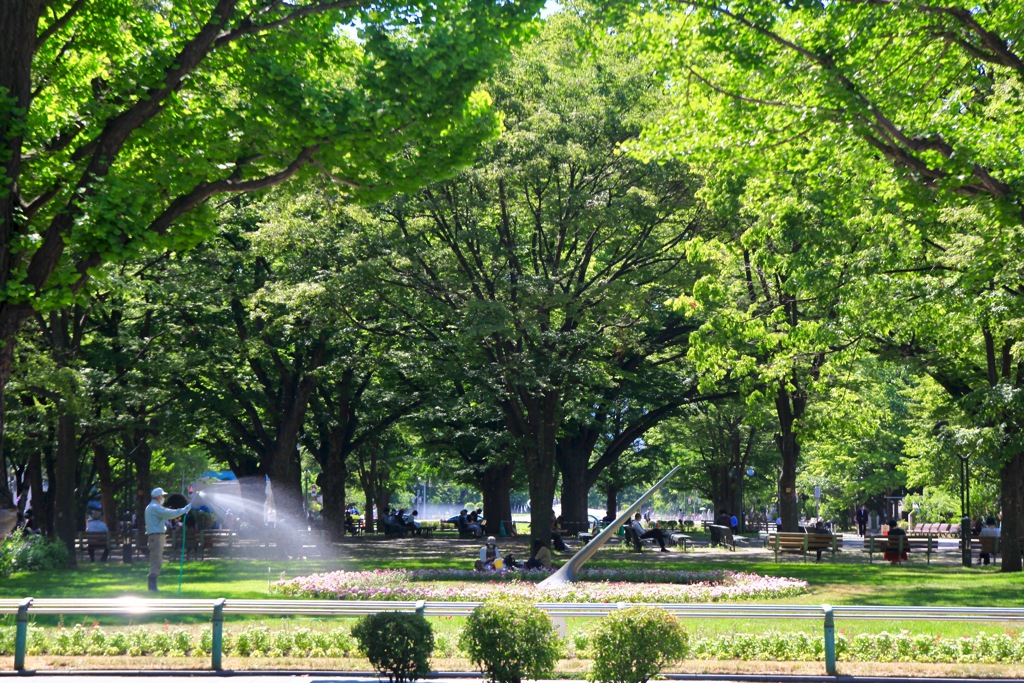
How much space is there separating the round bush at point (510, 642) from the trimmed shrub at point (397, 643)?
46cm

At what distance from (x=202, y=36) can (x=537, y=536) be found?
1808cm

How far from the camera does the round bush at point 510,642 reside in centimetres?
1016

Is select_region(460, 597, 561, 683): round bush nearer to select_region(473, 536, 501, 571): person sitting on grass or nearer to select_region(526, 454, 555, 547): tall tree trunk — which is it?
select_region(473, 536, 501, 571): person sitting on grass

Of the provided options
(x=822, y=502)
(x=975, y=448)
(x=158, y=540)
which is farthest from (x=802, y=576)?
(x=822, y=502)

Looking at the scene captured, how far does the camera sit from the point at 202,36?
10.8 metres

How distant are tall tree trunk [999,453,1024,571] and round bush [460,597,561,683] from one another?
18.5 metres

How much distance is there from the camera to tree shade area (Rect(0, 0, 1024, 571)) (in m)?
11.3

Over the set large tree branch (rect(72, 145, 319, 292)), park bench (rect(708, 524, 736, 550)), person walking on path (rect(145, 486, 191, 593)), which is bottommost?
park bench (rect(708, 524, 736, 550))

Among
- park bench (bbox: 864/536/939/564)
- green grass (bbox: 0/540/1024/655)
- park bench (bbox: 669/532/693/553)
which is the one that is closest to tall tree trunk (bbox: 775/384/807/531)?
green grass (bbox: 0/540/1024/655)

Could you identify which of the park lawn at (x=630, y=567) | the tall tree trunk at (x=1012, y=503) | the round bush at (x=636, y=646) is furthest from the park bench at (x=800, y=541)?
the round bush at (x=636, y=646)

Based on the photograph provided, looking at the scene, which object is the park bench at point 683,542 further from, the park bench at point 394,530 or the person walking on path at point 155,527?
the person walking on path at point 155,527

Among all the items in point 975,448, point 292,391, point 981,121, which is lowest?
point 975,448

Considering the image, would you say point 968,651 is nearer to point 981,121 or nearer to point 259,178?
point 981,121

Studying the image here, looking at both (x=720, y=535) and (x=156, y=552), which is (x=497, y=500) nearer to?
(x=720, y=535)
